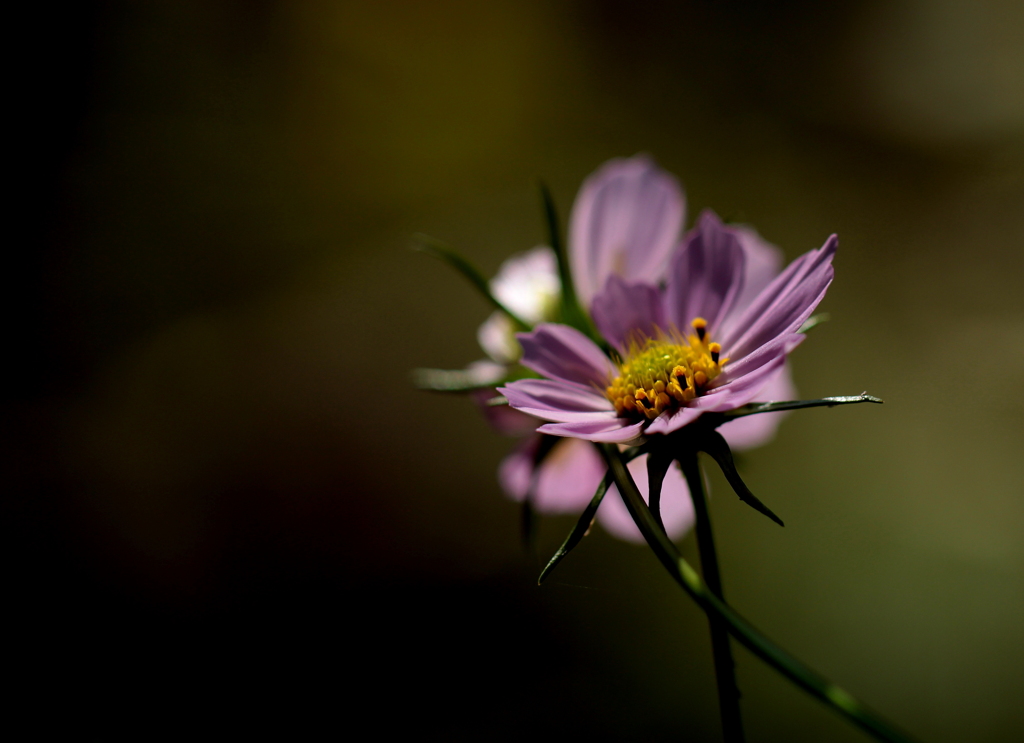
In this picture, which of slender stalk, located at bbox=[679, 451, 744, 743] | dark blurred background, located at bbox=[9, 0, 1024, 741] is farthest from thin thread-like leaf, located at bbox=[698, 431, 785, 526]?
dark blurred background, located at bbox=[9, 0, 1024, 741]

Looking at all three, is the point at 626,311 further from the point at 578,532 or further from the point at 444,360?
the point at 444,360

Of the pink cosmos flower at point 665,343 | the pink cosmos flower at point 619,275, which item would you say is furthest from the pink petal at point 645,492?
the pink cosmos flower at point 665,343

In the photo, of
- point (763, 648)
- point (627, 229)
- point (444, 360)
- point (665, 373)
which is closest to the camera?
point (763, 648)

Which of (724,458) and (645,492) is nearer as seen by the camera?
(724,458)

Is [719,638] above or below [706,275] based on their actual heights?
below

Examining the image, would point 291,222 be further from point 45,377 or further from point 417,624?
point 417,624

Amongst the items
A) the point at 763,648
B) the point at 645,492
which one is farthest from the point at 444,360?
the point at 763,648
